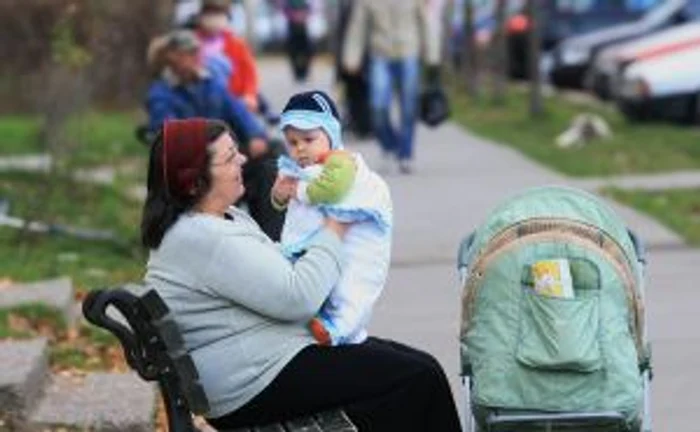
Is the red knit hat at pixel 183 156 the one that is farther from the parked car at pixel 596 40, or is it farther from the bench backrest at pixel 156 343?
the parked car at pixel 596 40

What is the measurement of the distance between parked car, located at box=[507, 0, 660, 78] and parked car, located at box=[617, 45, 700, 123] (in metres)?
8.83

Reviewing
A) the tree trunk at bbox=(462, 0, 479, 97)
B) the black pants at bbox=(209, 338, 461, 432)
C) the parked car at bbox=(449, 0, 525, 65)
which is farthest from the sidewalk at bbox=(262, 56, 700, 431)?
the parked car at bbox=(449, 0, 525, 65)

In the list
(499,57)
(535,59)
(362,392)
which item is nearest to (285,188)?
(362,392)

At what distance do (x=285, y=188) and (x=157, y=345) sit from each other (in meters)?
0.73

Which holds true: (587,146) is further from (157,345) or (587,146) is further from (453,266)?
(157,345)

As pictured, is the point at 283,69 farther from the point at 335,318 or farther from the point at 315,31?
the point at 335,318

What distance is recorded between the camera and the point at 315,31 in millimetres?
44344

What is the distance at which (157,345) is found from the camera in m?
5.36

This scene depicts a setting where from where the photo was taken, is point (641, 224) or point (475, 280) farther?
point (641, 224)

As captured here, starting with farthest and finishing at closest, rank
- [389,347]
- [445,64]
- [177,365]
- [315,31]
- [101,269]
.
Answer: [315,31] < [445,64] < [101,269] < [389,347] < [177,365]

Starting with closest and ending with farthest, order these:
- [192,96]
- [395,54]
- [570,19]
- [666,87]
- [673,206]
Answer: [192,96]
[673,206]
[395,54]
[666,87]
[570,19]

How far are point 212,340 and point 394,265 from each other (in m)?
6.20

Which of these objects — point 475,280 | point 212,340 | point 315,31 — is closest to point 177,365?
point 212,340

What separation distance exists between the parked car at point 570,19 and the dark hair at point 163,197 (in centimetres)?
2340
